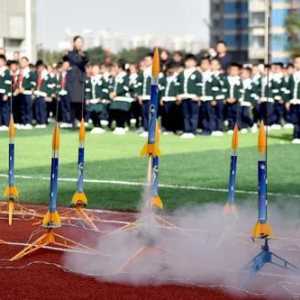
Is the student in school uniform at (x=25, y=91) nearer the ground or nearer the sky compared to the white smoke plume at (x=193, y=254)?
nearer the sky

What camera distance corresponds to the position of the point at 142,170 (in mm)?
13227

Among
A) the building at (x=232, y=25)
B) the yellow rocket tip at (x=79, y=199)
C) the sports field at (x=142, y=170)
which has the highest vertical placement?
the building at (x=232, y=25)

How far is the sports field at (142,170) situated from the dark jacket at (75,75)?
4.85ft

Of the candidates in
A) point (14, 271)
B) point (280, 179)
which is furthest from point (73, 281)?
point (280, 179)

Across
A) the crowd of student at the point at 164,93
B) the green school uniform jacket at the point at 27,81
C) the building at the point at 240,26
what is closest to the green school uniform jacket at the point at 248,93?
the crowd of student at the point at 164,93

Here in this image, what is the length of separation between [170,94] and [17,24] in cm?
1752

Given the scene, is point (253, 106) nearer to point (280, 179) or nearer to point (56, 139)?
point (280, 179)

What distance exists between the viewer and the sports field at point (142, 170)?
10586 millimetres

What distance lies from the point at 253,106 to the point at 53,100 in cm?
551

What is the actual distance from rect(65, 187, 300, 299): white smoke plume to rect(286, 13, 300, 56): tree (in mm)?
53954

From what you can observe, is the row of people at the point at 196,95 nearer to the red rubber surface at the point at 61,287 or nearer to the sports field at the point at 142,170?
the sports field at the point at 142,170

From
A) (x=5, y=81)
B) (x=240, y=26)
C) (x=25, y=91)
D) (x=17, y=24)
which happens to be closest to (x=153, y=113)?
(x=5, y=81)

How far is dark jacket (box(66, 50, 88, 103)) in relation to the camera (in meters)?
20.7

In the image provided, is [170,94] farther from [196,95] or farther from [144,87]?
[196,95]
